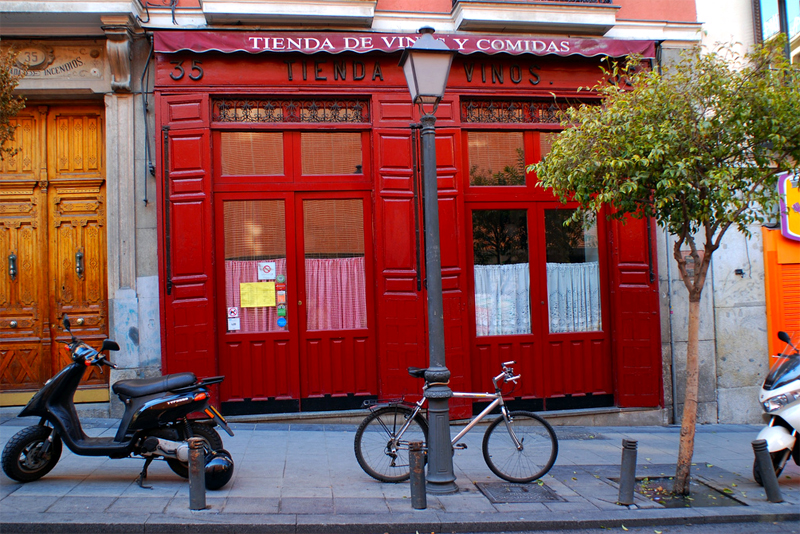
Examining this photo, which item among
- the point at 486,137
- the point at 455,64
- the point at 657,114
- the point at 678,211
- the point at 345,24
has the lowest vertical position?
the point at 678,211

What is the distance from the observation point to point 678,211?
236 inches

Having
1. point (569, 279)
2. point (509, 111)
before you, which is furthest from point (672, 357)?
point (509, 111)

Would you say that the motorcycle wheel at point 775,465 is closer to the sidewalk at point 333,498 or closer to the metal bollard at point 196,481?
the sidewalk at point 333,498

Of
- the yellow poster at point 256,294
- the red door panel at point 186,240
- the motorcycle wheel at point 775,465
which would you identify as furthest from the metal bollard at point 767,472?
the red door panel at point 186,240

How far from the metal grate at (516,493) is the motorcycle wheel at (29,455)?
3.94 m

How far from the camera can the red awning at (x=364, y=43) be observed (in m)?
8.09

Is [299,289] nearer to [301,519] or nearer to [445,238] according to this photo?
[445,238]

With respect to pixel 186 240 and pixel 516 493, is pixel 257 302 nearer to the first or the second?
pixel 186 240

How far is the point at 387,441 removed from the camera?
5988 millimetres

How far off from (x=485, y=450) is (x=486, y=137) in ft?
15.5

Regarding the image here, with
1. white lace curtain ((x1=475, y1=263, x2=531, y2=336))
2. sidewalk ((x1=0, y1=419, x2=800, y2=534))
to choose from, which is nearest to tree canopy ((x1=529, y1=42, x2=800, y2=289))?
sidewalk ((x1=0, y1=419, x2=800, y2=534))

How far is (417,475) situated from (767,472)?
3254mm

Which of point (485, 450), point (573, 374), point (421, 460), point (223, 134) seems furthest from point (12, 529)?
point (573, 374)

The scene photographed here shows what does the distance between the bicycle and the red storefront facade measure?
2.34 metres
